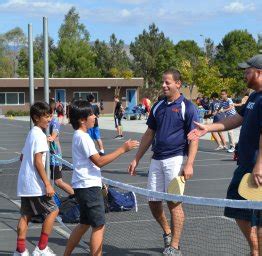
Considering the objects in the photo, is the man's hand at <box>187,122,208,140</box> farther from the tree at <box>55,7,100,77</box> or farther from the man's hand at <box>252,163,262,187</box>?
the tree at <box>55,7,100,77</box>

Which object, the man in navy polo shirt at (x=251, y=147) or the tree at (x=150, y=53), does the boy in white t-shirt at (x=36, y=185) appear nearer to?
the man in navy polo shirt at (x=251, y=147)

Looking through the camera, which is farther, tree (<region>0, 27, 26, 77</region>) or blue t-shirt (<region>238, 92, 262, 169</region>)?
tree (<region>0, 27, 26, 77</region>)

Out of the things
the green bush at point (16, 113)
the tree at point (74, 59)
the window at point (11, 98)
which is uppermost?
the tree at point (74, 59)

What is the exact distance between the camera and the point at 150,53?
98.2 metres

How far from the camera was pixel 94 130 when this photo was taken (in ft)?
52.8

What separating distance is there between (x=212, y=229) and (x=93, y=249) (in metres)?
2.41

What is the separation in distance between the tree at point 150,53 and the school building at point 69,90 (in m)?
16.4

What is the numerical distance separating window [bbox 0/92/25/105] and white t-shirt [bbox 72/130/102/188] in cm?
6305

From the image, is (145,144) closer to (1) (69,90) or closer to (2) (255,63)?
(2) (255,63)

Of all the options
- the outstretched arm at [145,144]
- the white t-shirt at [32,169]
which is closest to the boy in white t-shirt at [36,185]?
the white t-shirt at [32,169]

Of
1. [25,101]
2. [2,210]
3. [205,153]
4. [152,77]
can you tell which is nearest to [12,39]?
[152,77]

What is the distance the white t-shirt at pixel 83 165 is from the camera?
6.36 m

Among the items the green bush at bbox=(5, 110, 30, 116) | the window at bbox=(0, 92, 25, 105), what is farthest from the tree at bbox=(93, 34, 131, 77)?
the green bush at bbox=(5, 110, 30, 116)

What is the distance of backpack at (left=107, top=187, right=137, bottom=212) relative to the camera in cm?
965
